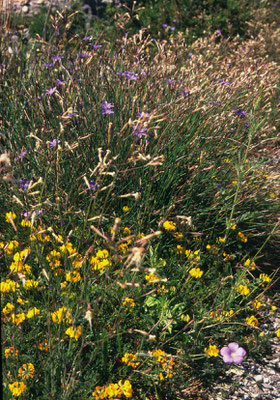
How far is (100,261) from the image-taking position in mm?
2164

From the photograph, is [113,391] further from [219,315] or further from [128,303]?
[219,315]

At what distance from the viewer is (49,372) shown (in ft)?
5.63

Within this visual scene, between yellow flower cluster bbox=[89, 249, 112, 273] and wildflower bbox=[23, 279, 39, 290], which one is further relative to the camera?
yellow flower cluster bbox=[89, 249, 112, 273]

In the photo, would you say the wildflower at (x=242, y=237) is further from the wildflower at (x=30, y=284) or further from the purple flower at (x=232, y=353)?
the wildflower at (x=30, y=284)

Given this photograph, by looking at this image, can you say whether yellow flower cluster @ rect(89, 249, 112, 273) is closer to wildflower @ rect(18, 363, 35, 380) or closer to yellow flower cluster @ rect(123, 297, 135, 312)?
yellow flower cluster @ rect(123, 297, 135, 312)

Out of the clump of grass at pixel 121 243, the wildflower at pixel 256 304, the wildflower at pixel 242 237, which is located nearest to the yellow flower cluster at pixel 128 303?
the clump of grass at pixel 121 243

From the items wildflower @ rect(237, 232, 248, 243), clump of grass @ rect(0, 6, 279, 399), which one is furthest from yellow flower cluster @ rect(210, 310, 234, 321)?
wildflower @ rect(237, 232, 248, 243)

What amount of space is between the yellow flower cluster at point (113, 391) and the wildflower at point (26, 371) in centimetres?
28

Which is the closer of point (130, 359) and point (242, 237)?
point (130, 359)

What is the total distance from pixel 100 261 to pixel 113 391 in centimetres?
66

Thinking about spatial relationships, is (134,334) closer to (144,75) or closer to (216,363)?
(216,363)

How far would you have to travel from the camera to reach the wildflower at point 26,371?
5.38ft

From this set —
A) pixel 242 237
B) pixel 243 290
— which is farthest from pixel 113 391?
pixel 242 237

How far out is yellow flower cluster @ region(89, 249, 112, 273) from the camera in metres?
2.07
